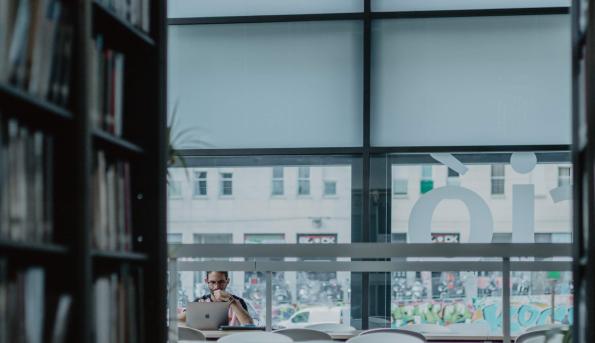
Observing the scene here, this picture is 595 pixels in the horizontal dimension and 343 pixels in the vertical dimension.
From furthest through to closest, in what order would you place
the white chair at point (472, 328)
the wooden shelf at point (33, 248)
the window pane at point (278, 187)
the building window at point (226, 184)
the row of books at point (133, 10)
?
the window pane at point (278, 187)
the building window at point (226, 184)
the white chair at point (472, 328)
the row of books at point (133, 10)
the wooden shelf at point (33, 248)

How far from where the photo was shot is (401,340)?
3.22 meters

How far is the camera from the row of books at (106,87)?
1.89 meters

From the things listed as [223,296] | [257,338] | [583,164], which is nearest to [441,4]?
[223,296]

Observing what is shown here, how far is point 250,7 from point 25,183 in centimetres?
465

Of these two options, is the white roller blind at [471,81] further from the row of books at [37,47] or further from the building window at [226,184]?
the row of books at [37,47]

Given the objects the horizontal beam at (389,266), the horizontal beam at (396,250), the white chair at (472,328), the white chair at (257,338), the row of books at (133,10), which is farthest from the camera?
the white chair at (472,328)

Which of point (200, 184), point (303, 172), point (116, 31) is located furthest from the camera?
point (303, 172)

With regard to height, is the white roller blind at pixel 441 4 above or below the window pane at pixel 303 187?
above

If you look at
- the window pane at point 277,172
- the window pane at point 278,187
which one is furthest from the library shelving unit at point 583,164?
the window pane at point 278,187

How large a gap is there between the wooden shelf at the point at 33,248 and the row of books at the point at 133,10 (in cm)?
63

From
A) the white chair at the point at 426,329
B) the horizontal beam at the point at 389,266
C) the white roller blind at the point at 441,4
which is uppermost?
the white roller blind at the point at 441,4

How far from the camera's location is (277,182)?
6398mm

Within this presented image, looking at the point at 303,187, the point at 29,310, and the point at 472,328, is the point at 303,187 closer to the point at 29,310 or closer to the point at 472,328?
the point at 472,328

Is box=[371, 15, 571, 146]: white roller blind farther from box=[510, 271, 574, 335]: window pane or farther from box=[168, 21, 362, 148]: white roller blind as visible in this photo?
box=[510, 271, 574, 335]: window pane
